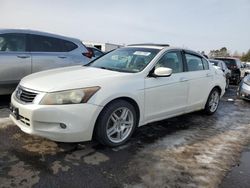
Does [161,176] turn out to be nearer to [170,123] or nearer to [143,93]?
[143,93]

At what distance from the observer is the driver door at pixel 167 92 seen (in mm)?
4605

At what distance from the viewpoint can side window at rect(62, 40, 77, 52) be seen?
7.00m

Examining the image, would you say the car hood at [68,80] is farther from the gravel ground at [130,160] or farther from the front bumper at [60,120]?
the gravel ground at [130,160]

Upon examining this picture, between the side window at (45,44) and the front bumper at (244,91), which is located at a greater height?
the side window at (45,44)

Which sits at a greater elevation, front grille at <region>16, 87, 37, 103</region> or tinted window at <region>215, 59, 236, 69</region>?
tinted window at <region>215, 59, 236, 69</region>

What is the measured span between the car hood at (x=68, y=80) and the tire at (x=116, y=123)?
1.28 feet

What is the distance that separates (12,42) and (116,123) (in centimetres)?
327

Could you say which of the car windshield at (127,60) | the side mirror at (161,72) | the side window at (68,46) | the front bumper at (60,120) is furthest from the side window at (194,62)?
the side window at (68,46)

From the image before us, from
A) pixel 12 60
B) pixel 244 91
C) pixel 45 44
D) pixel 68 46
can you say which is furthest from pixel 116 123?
pixel 244 91

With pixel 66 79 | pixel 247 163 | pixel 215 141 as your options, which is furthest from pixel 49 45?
pixel 247 163

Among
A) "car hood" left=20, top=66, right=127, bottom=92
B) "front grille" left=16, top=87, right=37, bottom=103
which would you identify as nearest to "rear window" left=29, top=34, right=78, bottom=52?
"car hood" left=20, top=66, right=127, bottom=92

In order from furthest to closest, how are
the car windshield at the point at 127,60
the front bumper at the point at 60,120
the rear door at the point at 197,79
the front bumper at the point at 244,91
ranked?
1. the front bumper at the point at 244,91
2. the rear door at the point at 197,79
3. the car windshield at the point at 127,60
4. the front bumper at the point at 60,120

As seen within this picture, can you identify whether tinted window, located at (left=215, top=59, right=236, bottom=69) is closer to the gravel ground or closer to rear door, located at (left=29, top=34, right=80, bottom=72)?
rear door, located at (left=29, top=34, right=80, bottom=72)

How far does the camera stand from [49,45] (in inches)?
265
